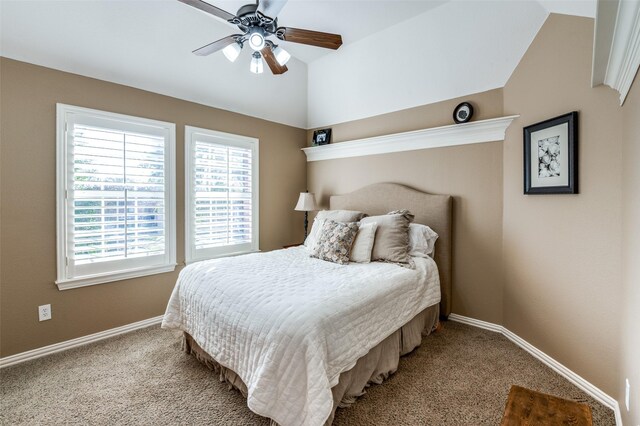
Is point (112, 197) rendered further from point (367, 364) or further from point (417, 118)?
point (417, 118)

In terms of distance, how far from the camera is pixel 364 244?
9.19 ft

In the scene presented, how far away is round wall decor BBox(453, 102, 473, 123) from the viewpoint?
2.97m

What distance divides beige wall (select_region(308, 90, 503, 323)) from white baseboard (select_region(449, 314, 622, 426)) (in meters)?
0.07

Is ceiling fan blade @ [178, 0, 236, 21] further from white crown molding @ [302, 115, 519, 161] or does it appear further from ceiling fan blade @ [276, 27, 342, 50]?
white crown molding @ [302, 115, 519, 161]

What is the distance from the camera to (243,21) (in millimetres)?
1993

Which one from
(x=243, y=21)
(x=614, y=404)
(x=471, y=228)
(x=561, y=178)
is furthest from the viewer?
(x=471, y=228)

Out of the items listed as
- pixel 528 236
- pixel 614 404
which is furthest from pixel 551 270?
pixel 614 404

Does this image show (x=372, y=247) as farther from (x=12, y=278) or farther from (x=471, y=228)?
→ (x=12, y=278)

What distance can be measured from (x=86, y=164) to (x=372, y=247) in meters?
2.71

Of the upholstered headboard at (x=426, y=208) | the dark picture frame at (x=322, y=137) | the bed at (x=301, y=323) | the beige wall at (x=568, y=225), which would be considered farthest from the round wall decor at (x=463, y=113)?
the dark picture frame at (x=322, y=137)

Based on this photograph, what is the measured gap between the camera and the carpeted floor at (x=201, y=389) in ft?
5.75

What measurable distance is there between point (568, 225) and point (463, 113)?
1445mm

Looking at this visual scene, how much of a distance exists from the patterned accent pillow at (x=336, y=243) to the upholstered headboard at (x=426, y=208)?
0.75m

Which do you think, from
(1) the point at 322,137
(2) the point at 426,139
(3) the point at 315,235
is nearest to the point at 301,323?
(3) the point at 315,235
